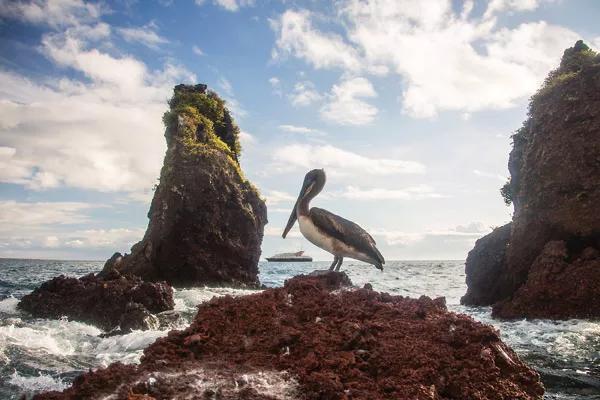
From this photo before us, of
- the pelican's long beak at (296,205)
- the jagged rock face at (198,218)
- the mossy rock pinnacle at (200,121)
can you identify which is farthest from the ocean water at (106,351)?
the mossy rock pinnacle at (200,121)

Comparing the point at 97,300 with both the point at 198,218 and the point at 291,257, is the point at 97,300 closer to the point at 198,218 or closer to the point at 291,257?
the point at 198,218

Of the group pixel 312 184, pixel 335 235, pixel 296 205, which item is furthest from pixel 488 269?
pixel 335 235

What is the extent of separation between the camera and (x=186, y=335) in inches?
177

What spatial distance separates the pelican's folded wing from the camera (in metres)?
9.48

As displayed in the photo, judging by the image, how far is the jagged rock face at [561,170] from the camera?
14.9m

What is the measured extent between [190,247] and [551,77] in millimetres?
15142

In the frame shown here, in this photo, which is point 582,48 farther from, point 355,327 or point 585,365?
point 355,327

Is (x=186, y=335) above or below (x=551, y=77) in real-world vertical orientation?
below

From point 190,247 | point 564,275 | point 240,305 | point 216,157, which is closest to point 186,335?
point 240,305

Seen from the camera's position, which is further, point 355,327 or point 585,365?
point 585,365

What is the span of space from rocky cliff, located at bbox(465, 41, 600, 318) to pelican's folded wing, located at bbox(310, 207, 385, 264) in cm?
732

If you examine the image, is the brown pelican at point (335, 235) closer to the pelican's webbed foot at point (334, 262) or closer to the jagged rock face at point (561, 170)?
the pelican's webbed foot at point (334, 262)

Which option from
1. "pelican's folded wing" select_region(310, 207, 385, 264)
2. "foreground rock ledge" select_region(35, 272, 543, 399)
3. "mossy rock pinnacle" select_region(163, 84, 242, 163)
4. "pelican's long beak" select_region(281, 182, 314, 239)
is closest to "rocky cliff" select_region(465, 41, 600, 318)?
"pelican's folded wing" select_region(310, 207, 385, 264)

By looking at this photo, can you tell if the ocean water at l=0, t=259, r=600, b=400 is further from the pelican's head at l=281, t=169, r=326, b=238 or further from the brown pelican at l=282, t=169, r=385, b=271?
the pelican's head at l=281, t=169, r=326, b=238
